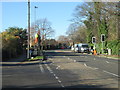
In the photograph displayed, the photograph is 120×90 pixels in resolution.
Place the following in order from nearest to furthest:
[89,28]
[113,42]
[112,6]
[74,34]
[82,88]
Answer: [82,88] → [112,6] → [113,42] → [89,28] → [74,34]

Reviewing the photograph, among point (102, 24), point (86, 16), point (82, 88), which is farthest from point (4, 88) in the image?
point (86, 16)

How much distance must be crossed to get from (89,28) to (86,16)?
7.32m

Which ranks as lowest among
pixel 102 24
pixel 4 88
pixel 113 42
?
pixel 4 88

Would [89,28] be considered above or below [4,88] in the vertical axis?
above

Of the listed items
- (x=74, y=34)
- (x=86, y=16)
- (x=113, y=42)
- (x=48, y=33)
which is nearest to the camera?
(x=113, y=42)

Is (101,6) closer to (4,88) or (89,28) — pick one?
(89,28)

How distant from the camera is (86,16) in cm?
6169

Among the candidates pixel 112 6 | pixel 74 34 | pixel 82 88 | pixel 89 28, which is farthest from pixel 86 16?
pixel 82 88

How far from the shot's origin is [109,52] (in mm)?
47781

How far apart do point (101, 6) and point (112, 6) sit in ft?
8.36

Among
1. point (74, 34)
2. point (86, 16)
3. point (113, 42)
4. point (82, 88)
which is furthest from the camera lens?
point (74, 34)

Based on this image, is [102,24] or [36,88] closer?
[36,88]

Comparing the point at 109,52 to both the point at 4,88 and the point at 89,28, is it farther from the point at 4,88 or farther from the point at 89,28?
the point at 4,88

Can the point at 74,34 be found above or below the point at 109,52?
above
